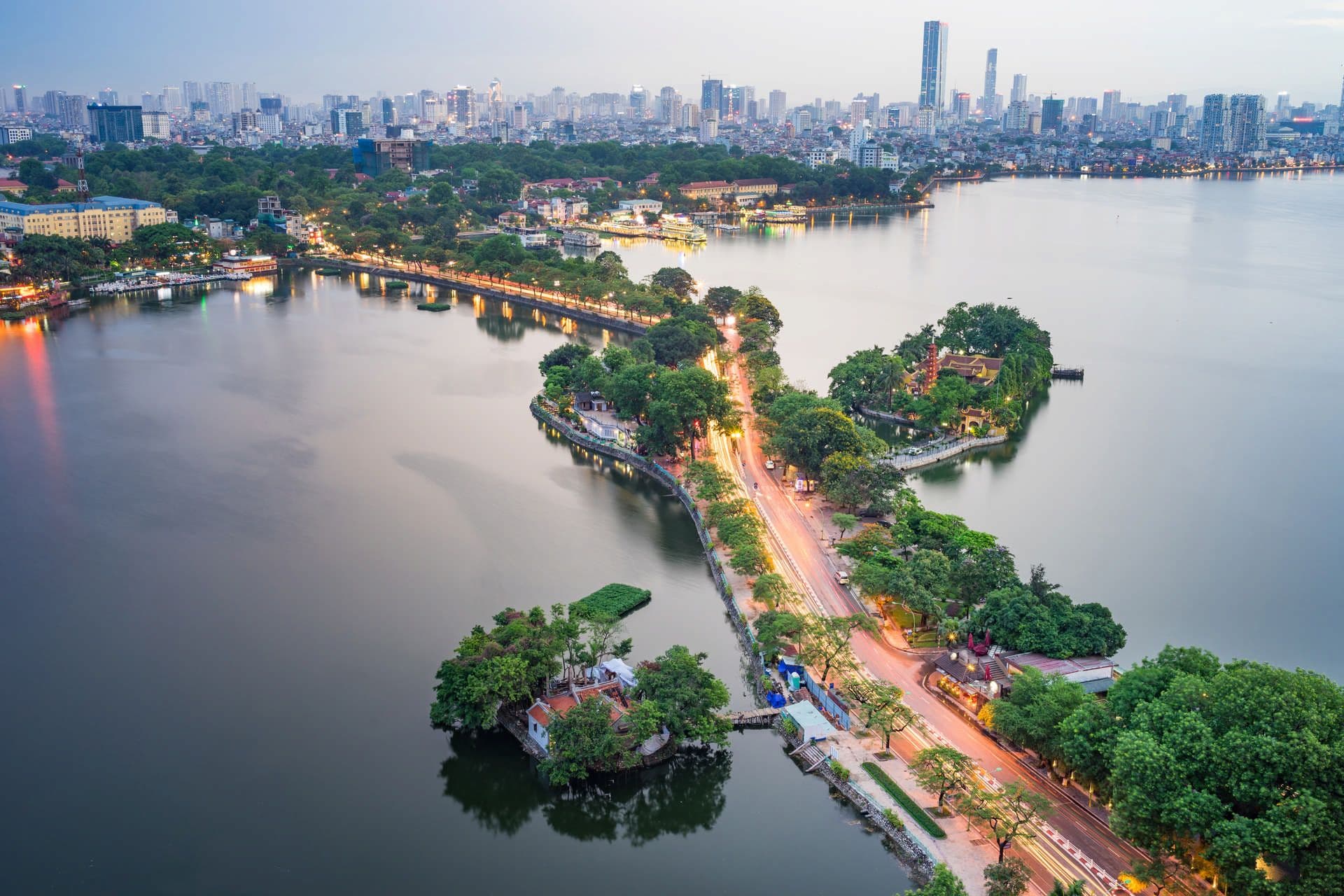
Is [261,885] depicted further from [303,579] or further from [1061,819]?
[1061,819]

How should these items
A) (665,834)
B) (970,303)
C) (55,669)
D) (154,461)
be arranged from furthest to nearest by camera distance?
(970,303), (154,461), (55,669), (665,834)

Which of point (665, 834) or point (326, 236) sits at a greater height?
point (326, 236)

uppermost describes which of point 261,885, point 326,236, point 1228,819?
point 326,236

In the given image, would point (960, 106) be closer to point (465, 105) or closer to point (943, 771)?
point (465, 105)

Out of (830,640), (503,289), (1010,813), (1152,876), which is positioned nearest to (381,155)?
(503,289)

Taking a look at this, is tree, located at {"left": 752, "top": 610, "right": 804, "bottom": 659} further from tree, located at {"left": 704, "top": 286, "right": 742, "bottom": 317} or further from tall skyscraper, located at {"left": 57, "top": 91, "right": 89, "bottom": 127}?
tall skyscraper, located at {"left": 57, "top": 91, "right": 89, "bottom": 127}

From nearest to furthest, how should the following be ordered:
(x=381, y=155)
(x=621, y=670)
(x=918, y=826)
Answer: (x=918, y=826) < (x=621, y=670) < (x=381, y=155)

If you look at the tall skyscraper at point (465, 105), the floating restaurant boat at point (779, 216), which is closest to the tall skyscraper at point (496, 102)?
the tall skyscraper at point (465, 105)

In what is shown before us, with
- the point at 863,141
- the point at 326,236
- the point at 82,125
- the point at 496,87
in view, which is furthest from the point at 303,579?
the point at 496,87

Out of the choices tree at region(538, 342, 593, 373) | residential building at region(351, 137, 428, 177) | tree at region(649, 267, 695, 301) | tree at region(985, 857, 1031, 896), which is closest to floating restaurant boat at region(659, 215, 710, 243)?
Result: tree at region(649, 267, 695, 301)
